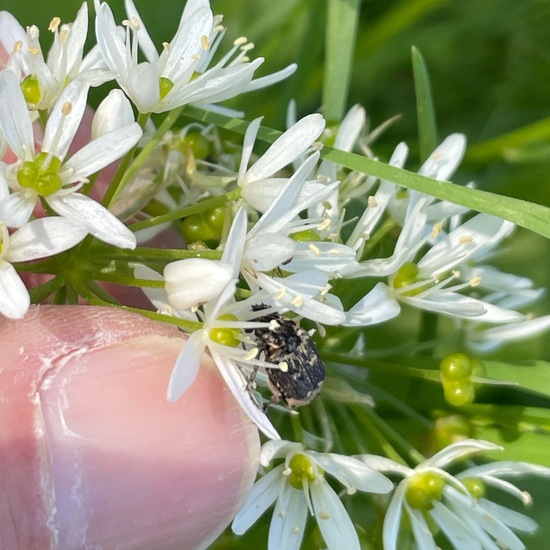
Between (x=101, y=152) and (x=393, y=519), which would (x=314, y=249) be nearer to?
(x=101, y=152)

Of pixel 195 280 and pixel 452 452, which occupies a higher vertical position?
pixel 195 280

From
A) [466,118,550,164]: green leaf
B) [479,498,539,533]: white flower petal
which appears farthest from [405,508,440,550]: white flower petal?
[466,118,550,164]: green leaf

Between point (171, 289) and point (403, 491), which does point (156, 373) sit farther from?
point (403, 491)

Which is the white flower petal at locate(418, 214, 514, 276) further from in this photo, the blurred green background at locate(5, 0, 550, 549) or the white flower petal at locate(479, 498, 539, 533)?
the blurred green background at locate(5, 0, 550, 549)

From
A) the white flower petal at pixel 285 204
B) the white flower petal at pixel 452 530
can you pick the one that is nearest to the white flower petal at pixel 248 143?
the white flower petal at pixel 285 204

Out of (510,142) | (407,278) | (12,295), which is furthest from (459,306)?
(510,142)

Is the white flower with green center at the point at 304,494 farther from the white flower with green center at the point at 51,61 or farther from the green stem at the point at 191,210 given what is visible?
the white flower with green center at the point at 51,61
